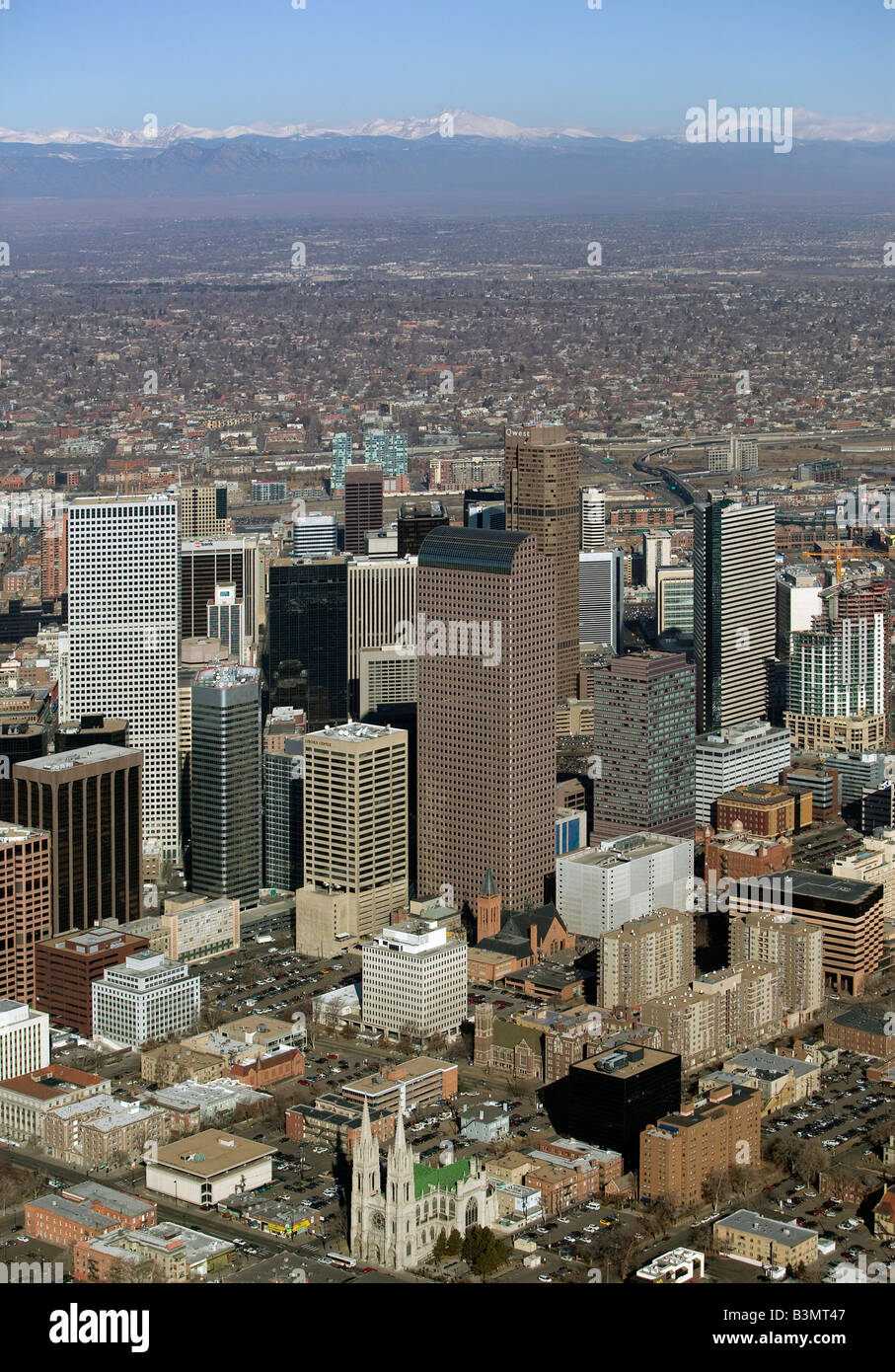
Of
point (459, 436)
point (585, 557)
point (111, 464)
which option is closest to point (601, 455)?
point (459, 436)

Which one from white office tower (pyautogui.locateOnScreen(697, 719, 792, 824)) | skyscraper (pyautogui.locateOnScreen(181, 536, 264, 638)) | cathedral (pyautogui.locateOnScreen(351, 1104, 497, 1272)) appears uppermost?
skyscraper (pyautogui.locateOnScreen(181, 536, 264, 638))

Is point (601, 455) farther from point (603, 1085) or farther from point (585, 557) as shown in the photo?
point (603, 1085)

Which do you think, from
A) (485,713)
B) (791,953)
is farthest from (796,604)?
(791,953)

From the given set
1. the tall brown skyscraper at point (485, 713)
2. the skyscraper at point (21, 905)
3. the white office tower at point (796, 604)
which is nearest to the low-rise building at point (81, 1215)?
the skyscraper at point (21, 905)

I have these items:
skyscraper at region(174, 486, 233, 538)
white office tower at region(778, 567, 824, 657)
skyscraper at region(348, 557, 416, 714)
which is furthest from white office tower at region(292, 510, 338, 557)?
white office tower at region(778, 567, 824, 657)

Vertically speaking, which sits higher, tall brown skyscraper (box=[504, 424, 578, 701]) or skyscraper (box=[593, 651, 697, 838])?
tall brown skyscraper (box=[504, 424, 578, 701])

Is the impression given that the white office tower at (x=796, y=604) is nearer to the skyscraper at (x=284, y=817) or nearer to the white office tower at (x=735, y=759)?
the white office tower at (x=735, y=759)

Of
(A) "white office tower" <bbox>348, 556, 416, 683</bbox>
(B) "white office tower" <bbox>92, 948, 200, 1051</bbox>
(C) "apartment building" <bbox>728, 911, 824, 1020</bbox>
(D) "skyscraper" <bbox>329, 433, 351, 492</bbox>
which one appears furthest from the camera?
(D) "skyscraper" <bbox>329, 433, 351, 492</bbox>

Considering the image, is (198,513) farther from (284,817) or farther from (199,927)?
(199,927)

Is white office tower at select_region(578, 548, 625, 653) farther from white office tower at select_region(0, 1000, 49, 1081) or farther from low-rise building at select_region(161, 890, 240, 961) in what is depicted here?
white office tower at select_region(0, 1000, 49, 1081)
